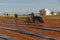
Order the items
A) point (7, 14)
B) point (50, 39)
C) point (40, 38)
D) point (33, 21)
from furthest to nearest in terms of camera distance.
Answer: point (7, 14) < point (33, 21) < point (40, 38) < point (50, 39)

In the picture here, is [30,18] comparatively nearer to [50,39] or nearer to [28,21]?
[28,21]

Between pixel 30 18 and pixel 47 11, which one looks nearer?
pixel 30 18

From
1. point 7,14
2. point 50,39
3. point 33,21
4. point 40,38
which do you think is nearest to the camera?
point 50,39

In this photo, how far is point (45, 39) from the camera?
10.7 metres

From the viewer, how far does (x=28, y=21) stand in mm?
26547

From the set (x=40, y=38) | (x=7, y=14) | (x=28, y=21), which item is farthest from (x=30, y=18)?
(x=7, y=14)

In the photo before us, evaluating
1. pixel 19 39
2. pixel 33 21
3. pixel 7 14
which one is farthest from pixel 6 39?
pixel 7 14

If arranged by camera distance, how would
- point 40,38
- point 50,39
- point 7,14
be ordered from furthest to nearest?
point 7,14 → point 40,38 → point 50,39

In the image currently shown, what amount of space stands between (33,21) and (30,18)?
684 mm

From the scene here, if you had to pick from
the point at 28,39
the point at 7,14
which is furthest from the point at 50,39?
the point at 7,14

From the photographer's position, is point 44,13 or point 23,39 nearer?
point 23,39

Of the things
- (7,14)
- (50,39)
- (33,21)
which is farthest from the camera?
(7,14)

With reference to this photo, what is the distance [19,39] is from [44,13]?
41.3 m

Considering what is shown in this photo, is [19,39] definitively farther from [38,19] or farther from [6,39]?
[38,19]
